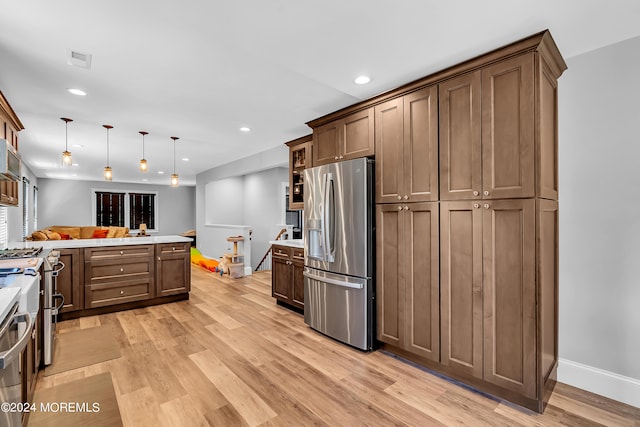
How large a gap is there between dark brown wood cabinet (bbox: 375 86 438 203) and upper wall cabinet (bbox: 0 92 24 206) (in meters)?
3.54

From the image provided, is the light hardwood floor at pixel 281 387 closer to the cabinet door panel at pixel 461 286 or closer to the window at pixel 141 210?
the cabinet door panel at pixel 461 286

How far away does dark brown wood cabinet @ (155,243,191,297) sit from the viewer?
4453 millimetres

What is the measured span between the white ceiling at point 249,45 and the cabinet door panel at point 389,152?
0.21m

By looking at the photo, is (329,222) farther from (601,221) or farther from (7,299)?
(7,299)

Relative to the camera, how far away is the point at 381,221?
9.43ft

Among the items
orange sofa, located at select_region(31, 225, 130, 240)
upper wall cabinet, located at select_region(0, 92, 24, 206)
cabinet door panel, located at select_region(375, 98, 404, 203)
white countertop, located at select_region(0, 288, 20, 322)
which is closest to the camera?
white countertop, located at select_region(0, 288, 20, 322)

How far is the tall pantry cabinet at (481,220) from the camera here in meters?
2.00

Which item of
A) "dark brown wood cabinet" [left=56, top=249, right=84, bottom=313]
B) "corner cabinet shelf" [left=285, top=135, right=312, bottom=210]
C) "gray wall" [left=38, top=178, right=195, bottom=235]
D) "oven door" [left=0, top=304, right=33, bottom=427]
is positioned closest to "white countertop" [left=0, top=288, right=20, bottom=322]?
"oven door" [left=0, top=304, right=33, bottom=427]

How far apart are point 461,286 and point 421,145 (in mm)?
1155

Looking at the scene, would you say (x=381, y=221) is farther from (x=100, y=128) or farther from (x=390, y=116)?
(x=100, y=128)

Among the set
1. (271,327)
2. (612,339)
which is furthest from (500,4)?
(271,327)

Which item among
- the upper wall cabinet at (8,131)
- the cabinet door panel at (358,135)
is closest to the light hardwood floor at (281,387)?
the upper wall cabinet at (8,131)

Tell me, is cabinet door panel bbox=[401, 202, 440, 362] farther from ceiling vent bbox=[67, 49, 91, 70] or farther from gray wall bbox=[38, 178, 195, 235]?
gray wall bbox=[38, 178, 195, 235]

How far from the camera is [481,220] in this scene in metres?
2.21
